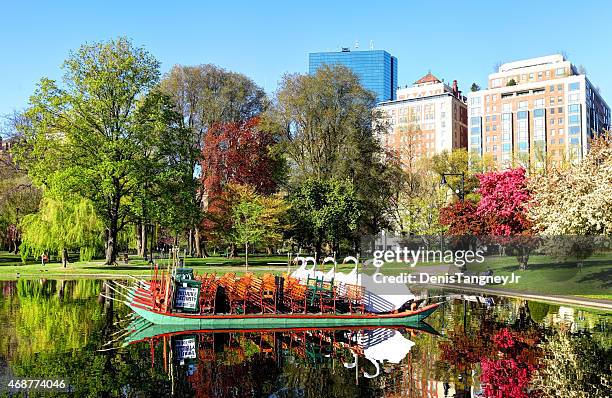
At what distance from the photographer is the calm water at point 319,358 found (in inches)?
539

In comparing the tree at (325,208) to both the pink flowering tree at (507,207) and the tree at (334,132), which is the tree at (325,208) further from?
the pink flowering tree at (507,207)

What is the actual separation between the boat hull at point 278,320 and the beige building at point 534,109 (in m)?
105

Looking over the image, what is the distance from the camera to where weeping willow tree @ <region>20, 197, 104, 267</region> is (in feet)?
153

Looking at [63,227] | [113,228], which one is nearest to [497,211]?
[113,228]

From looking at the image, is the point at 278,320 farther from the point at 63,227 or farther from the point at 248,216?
the point at 248,216

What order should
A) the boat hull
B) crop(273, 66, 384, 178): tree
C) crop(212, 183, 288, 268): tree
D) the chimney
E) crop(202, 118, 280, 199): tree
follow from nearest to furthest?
the boat hull, crop(212, 183, 288, 268): tree, crop(273, 66, 384, 178): tree, crop(202, 118, 280, 199): tree, the chimney

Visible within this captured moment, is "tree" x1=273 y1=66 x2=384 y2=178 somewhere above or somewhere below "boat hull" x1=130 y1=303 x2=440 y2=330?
above

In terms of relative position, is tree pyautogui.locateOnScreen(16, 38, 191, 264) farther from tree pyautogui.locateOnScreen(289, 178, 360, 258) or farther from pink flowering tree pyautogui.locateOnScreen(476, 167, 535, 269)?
pink flowering tree pyautogui.locateOnScreen(476, 167, 535, 269)

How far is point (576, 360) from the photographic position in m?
16.7

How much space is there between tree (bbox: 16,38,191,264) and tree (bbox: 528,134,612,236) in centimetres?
2804

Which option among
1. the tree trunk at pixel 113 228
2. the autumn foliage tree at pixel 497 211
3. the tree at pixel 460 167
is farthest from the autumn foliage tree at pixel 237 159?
the autumn foliage tree at pixel 497 211

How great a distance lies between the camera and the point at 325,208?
55.5 m

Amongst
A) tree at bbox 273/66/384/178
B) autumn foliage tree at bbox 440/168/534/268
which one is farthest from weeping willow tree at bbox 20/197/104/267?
autumn foliage tree at bbox 440/168/534/268

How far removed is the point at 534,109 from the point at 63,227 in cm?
10596
